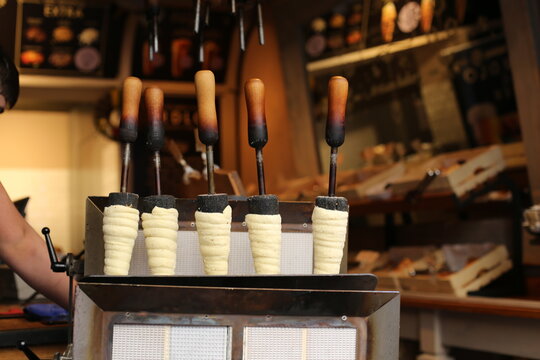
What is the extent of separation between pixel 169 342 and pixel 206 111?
36 cm

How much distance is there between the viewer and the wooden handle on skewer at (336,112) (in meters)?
1.21

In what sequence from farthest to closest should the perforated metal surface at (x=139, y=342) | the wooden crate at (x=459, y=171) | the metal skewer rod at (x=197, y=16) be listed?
the wooden crate at (x=459, y=171) < the metal skewer rod at (x=197, y=16) < the perforated metal surface at (x=139, y=342)

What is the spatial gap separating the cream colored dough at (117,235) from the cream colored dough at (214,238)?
10 cm

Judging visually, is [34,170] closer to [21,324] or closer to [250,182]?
[250,182]

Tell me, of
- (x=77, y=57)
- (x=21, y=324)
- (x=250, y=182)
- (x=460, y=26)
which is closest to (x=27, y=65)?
(x=77, y=57)

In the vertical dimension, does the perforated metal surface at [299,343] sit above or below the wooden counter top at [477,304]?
above

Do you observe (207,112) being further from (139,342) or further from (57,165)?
(57,165)

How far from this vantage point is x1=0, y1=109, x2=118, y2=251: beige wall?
609 centimetres

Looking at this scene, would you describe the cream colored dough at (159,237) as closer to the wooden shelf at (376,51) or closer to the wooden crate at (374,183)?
the wooden crate at (374,183)

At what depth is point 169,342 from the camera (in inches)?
40.9

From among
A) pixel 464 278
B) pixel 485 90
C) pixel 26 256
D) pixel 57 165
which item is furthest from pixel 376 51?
pixel 26 256

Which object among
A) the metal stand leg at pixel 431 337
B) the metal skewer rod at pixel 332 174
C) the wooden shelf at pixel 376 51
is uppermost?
→ the wooden shelf at pixel 376 51

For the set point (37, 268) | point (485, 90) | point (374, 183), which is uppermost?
point (485, 90)

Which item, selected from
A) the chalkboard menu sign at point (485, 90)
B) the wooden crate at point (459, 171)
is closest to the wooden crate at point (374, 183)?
the wooden crate at point (459, 171)
